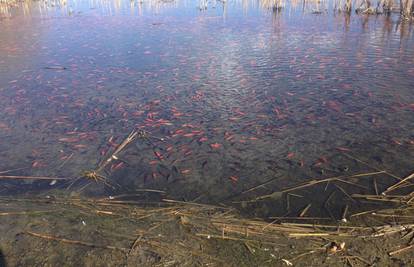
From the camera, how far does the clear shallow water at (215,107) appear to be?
6.98m

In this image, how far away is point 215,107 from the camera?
32.1 ft

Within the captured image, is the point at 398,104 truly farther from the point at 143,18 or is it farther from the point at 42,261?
the point at 143,18

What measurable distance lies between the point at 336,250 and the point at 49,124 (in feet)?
25.1

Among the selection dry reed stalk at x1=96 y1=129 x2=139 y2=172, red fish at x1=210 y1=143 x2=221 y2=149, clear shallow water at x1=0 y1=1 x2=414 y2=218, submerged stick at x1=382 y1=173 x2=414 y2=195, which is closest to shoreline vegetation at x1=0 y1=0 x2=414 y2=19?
clear shallow water at x1=0 y1=1 x2=414 y2=218

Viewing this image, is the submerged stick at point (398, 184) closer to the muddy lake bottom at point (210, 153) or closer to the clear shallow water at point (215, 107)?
the muddy lake bottom at point (210, 153)

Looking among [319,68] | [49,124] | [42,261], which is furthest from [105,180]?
[319,68]

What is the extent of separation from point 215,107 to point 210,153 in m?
2.45

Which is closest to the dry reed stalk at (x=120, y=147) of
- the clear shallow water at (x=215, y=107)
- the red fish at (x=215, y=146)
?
the clear shallow water at (x=215, y=107)

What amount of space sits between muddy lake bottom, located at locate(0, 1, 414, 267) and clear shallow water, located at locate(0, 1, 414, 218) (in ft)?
0.16

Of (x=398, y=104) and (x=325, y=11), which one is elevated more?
(x=325, y=11)

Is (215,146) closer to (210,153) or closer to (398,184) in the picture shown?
(210,153)

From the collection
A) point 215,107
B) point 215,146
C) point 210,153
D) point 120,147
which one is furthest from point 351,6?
point 120,147

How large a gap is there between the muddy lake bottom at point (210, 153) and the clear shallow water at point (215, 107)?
0.05 metres

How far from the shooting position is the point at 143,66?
13688 mm
